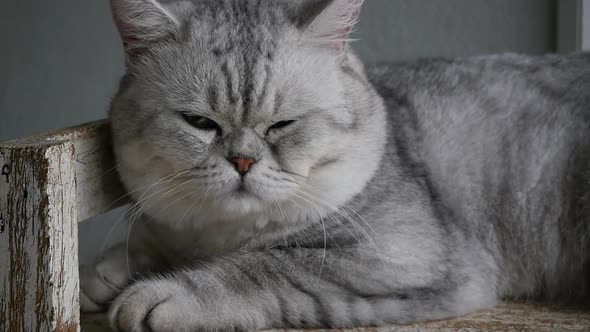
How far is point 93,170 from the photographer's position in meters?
1.58

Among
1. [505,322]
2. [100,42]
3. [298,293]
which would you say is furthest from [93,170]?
[100,42]

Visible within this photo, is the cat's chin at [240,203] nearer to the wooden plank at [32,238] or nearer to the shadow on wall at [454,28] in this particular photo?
the wooden plank at [32,238]

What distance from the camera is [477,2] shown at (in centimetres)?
273

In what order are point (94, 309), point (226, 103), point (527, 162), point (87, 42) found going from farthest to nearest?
point (87, 42) < point (527, 162) < point (94, 309) < point (226, 103)

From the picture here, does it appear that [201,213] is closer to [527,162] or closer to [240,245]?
[240,245]

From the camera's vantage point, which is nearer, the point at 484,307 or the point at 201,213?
the point at 201,213

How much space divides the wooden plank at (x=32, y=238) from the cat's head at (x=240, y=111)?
0.28 metres

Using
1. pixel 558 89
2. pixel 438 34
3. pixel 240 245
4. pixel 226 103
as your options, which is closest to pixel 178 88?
pixel 226 103

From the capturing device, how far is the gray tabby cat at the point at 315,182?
1.48 metres

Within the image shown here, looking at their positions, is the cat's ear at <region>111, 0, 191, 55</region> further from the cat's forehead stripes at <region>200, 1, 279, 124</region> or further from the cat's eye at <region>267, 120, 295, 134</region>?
the cat's eye at <region>267, 120, 295, 134</region>

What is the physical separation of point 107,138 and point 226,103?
340mm

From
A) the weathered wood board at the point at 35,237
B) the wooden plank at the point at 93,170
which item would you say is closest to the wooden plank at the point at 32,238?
the weathered wood board at the point at 35,237

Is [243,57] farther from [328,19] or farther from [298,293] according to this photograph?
[298,293]

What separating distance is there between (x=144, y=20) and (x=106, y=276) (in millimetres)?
588
